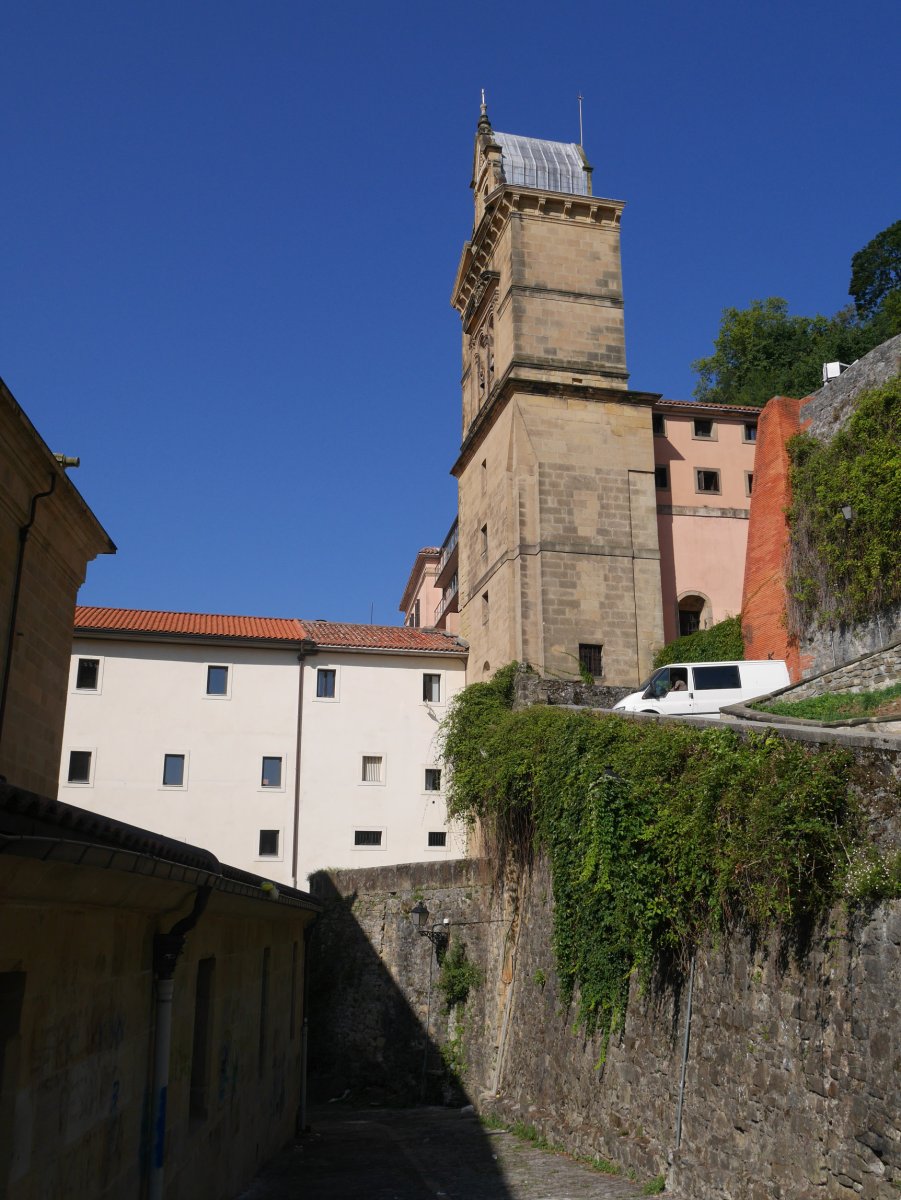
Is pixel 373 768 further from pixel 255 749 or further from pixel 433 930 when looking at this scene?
pixel 433 930

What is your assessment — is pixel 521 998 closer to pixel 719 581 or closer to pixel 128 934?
pixel 128 934

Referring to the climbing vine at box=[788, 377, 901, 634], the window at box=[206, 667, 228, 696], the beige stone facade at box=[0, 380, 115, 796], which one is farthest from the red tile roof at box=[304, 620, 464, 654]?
the beige stone facade at box=[0, 380, 115, 796]

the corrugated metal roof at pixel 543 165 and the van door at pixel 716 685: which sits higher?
the corrugated metal roof at pixel 543 165

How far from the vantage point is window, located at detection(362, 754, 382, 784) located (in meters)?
32.1

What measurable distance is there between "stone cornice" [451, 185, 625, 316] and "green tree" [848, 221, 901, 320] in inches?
1024

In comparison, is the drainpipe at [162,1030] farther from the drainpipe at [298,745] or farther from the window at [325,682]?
the window at [325,682]

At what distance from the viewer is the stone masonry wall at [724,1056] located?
8242 mm

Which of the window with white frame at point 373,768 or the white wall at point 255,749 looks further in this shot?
the window with white frame at point 373,768

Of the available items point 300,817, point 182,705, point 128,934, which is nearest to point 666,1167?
point 128,934

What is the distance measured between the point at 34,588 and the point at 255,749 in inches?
718

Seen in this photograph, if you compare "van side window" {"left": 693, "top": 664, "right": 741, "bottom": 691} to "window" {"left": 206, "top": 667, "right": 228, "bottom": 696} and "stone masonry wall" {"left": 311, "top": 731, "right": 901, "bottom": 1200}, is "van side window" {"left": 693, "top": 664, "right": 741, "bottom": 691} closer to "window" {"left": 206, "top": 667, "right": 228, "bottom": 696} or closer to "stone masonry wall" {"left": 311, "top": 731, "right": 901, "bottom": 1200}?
"stone masonry wall" {"left": 311, "top": 731, "right": 901, "bottom": 1200}

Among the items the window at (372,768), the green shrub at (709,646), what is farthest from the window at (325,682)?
the green shrub at (709,646)

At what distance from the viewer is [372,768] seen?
106 ft

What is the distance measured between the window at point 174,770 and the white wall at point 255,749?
0.13 meters
